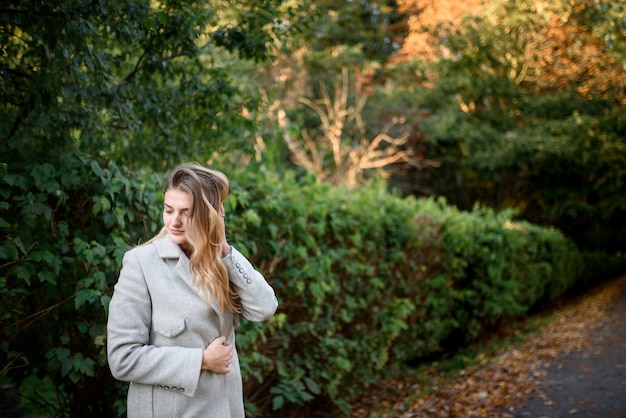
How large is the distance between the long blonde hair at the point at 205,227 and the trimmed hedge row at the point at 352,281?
181 cm

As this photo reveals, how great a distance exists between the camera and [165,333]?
2369 millimetres

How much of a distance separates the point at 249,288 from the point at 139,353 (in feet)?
1.71

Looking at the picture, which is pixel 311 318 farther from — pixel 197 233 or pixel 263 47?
pixel 197 233

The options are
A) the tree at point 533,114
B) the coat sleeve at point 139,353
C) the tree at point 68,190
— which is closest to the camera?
the coat sleeve at point 139,353

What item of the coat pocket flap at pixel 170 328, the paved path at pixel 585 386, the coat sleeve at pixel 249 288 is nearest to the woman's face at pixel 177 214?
the coat sleeve at pixel 249 288

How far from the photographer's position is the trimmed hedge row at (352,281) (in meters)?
5.07

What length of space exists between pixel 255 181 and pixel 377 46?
19.1 m

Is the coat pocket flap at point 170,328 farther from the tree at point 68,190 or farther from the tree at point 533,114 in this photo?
the tree at point 533,114

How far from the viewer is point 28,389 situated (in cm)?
516

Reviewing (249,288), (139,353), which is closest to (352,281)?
(249,288)

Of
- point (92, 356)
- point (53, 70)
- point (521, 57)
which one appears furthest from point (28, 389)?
point (521, 57)

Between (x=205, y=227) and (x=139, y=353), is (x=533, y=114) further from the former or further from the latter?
(x=139, y=353)

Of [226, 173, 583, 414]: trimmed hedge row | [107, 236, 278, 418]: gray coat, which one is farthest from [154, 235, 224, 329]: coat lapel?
[226, 173, 583, 414]: trimmed hedge row

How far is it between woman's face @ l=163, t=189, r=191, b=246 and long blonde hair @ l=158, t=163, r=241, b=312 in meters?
0.02
